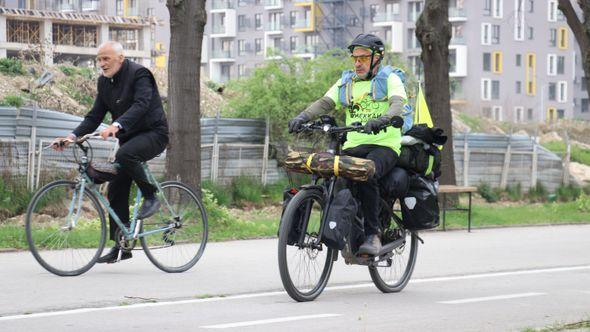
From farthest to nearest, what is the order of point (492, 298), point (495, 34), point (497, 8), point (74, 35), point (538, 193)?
Result: 1. point (495, 34)
2. point (497, 8)
3. point (74, 35)
4. point (538, 193)
5. point (492, 298)

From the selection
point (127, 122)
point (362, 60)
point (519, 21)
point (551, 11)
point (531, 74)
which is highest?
point (551, 11)

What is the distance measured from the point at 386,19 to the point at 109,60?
100458 mm

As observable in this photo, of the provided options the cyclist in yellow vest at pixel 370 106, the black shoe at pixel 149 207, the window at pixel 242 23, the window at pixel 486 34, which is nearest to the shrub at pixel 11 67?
the black shoe at pixel 149 207

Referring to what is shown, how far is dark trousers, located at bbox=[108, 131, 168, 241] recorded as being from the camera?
11523 mm

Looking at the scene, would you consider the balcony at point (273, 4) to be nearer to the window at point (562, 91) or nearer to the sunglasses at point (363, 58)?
the window at point (562, 91)

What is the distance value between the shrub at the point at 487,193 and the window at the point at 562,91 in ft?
291

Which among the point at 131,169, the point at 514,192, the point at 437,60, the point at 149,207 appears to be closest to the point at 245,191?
the point at 437,60

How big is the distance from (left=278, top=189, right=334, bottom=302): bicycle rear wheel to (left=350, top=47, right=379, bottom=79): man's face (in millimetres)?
1056

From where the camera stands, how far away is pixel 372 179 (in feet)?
33.6

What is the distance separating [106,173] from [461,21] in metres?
97.2

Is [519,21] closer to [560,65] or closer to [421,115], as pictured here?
[560,65]

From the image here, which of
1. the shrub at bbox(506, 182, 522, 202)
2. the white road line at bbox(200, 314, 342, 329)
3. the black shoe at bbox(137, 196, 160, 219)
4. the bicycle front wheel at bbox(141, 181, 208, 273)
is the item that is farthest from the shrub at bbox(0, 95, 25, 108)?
the white road line at bbox(200, 314, 342, 329)

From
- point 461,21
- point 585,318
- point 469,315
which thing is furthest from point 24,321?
point 461,21

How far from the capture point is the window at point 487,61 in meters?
108
